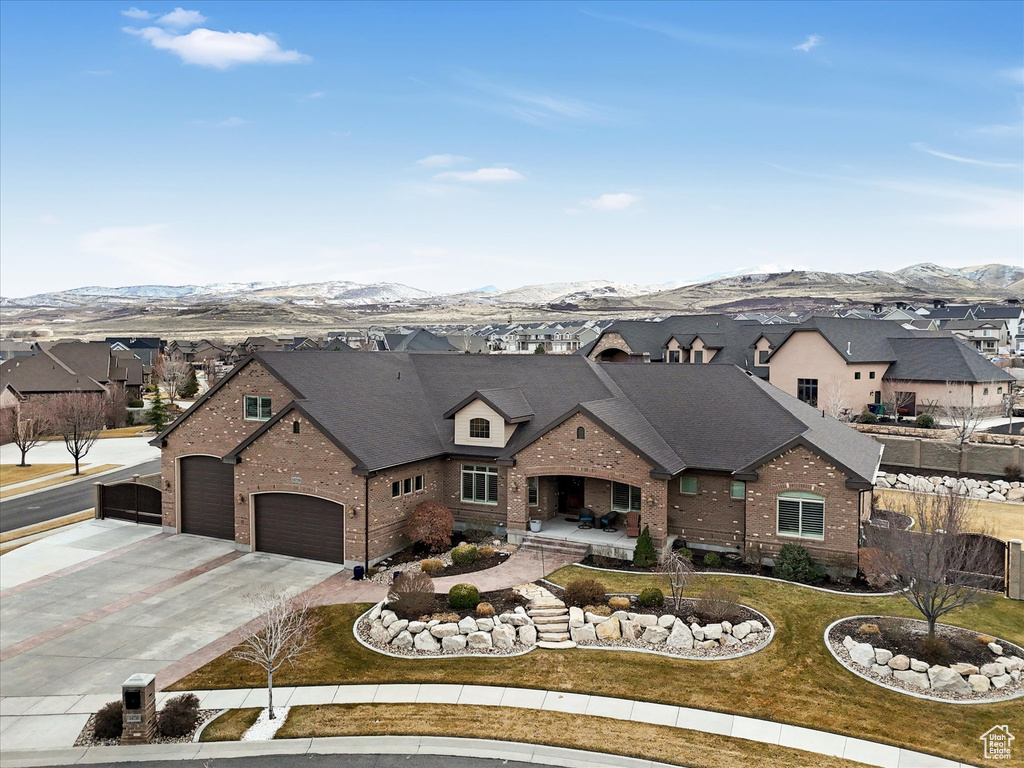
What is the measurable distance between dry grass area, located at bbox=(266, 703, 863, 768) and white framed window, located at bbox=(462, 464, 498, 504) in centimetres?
1337

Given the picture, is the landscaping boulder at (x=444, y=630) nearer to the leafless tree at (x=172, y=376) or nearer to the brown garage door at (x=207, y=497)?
the brown garage door at (x=207, y=497)

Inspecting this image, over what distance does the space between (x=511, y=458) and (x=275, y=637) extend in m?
13.0

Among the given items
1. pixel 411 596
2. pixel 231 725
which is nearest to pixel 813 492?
pixel 411 596

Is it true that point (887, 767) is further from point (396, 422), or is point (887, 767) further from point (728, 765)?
point (396, 422)

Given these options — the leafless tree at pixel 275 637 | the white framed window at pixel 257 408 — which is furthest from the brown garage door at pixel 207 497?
the leafless tree at pixel 275 637

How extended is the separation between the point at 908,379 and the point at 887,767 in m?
47.5

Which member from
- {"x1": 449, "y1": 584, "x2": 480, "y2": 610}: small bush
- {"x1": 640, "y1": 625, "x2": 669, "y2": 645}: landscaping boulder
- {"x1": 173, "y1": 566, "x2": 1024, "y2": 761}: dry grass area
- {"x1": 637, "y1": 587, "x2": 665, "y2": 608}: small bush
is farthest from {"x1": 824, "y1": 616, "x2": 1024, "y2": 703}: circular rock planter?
{"x1": 449, "y1": 584, "x2": 480, "y2": 610}: small bush

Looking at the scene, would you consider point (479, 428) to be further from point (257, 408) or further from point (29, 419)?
point (29, 419)

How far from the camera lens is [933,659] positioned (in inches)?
656

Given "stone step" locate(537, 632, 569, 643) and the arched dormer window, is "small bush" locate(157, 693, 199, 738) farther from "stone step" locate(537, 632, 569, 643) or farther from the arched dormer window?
the arched dormer window

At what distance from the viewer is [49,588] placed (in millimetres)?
23984

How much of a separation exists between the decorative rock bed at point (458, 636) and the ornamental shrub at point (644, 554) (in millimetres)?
6352

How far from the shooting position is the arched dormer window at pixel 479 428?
2886 centimetres

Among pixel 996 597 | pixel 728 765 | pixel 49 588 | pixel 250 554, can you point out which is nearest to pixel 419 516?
pixel 250 554
